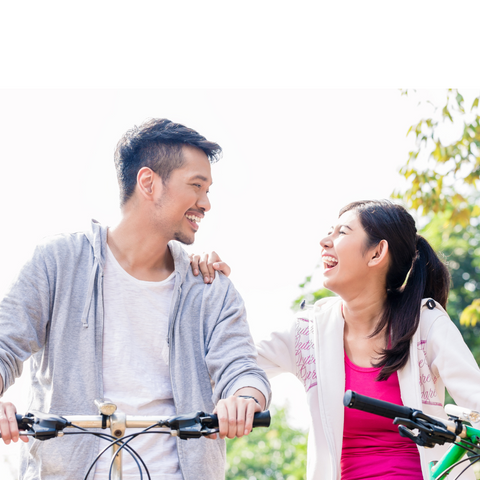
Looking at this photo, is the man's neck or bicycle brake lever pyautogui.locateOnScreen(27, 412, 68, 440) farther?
the man's neck

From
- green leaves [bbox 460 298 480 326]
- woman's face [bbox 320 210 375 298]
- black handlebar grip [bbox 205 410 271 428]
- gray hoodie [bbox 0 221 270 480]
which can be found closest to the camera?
black handlebar grip [bbox 205 410 271 428]

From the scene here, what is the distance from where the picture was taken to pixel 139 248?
3080 millimetres

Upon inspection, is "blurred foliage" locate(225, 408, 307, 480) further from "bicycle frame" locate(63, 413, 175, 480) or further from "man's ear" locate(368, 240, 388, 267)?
"bicycle frame" locate(63, 413, 175, 480)

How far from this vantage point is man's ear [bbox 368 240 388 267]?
3562mm

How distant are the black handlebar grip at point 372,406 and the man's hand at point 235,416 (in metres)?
0.36

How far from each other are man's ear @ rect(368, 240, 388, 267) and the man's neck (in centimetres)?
114

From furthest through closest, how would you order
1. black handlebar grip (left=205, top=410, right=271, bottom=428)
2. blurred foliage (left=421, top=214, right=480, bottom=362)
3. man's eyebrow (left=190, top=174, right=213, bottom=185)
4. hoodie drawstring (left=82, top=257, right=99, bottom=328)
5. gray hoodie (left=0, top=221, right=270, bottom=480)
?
blurred foliage (left=421, top=214, right=480, bottom=362), man's eyebrow (left=190, top=174, right=213, bottom=185), hoodie drawstring (left=82, top=257, right=99, bottom=328), gray hoodie (left=0, top=221, right=270, bottom=480), black handlebar grip (left=205, top=410, right=271, bottom=428)

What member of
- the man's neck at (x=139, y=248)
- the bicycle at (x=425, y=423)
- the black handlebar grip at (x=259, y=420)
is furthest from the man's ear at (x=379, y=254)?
the black handlebar grip at (x=259, y=420)

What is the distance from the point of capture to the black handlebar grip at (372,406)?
192cm

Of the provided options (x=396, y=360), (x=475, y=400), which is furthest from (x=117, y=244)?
(x=475, y=400)

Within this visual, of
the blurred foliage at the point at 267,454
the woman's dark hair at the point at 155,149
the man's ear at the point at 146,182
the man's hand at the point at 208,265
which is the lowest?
the blurred foliage at the point at 267,454

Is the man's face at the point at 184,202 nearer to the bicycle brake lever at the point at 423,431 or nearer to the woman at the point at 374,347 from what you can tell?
the woman at the point at 374,347

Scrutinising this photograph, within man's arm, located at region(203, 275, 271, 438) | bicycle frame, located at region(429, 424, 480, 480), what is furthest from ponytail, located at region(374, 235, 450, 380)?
man's arm, located at region(203, 275, 271, 438)

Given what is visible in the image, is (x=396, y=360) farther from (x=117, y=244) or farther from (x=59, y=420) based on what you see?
(x=59, y=420)
